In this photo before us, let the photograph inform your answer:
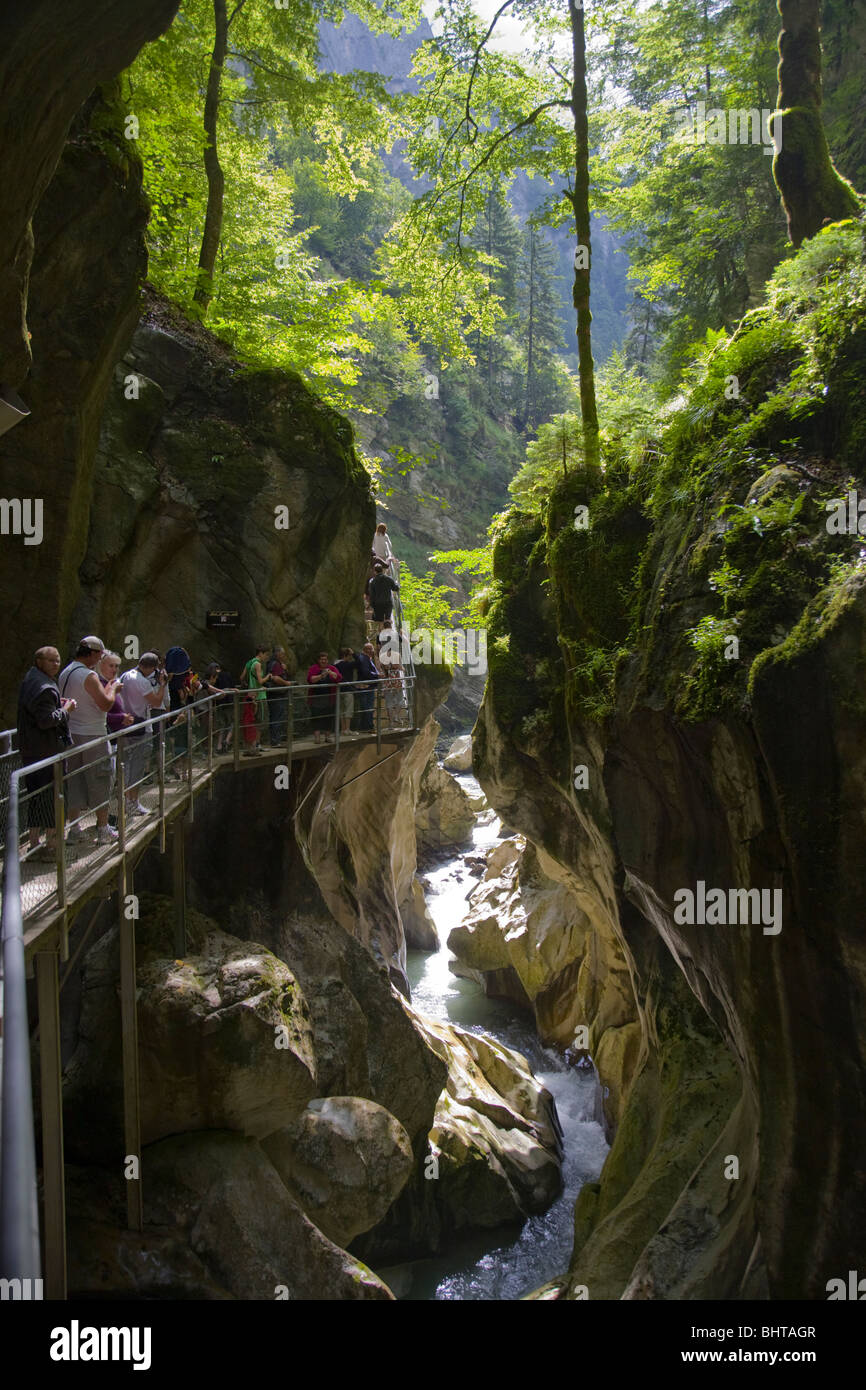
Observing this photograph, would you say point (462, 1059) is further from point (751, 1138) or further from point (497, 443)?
point (497, 443)

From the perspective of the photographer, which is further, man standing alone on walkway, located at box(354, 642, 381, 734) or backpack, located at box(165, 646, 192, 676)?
man standing alone on walkway, located at box(354, 642, 381, 734)

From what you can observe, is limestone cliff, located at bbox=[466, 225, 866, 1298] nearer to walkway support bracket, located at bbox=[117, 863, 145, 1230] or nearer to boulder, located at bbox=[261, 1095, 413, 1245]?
boulder, located at bbox=[261, 1095, 413, 1245]

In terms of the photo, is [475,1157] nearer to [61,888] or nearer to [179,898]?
[179,898]

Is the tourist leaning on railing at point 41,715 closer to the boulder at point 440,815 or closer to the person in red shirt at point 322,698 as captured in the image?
the person in red shirt at point 322,698

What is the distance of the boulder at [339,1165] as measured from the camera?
37.3ft

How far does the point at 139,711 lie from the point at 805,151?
12.0 metres

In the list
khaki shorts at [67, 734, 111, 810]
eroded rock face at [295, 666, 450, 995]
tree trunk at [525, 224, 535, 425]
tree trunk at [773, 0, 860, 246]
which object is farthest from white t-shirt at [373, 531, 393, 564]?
tree trunk at [525, 224, 535, 425]

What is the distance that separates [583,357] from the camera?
15.5m

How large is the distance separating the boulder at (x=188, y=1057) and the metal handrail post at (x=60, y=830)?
3722mm

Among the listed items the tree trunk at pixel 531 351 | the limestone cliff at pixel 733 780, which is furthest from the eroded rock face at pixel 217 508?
the tree trunk at pixel 531 351

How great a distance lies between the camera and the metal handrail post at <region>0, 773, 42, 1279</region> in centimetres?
194

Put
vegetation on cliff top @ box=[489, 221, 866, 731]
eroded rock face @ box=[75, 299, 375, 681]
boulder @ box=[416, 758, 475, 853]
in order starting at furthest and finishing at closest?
1. boulder @ box=[416, 758, 475, 853]
2. eroded rock face @ box=[75, 299, 375, 681]
3. vegetation on cliff top @ box=[489, 221, 866, 731]

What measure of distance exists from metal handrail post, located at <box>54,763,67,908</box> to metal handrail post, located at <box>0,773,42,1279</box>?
326 centimetres
